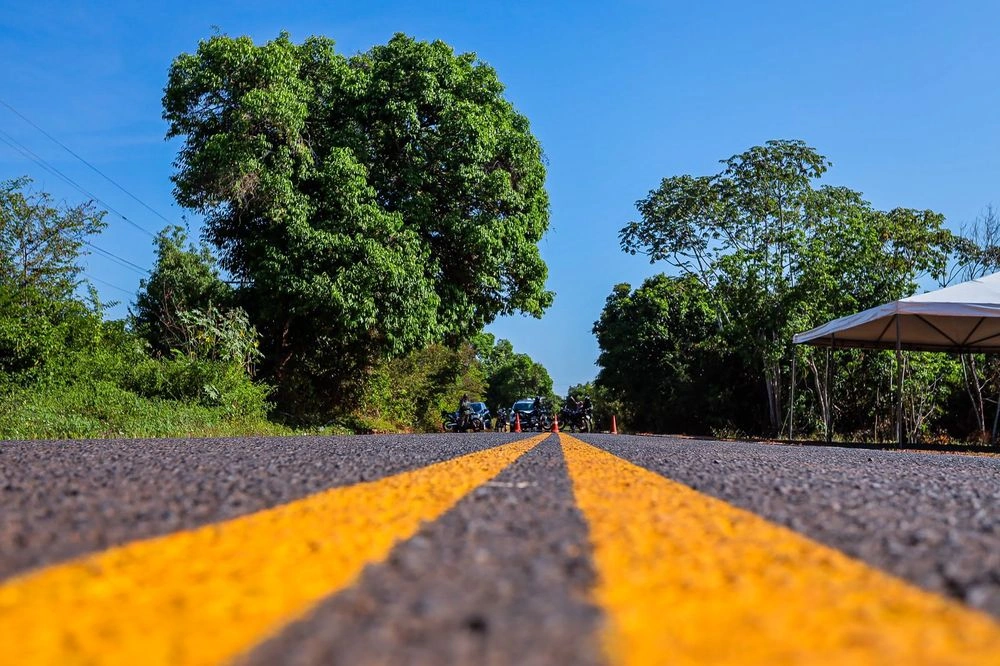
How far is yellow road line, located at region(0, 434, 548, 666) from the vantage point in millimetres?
1113

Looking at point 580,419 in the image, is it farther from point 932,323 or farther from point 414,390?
point 932,323

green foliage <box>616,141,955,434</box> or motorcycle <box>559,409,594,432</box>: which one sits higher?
green foliage <box>616,141,955,434</box>

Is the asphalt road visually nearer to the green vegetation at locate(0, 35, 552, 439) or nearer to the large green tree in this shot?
the green vegetation at locate(0, 35, 552, 439)

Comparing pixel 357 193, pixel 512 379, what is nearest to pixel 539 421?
pixel 357 193

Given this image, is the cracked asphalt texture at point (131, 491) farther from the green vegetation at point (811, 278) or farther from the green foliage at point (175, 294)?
the green vegetation at point (811, 278)

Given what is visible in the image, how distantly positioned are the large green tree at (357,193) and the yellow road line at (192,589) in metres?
15.0

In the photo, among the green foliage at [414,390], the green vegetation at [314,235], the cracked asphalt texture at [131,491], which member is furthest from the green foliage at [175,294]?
the cracked asphalt texture at [131,491]

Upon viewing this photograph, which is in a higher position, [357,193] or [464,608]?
[357,193]

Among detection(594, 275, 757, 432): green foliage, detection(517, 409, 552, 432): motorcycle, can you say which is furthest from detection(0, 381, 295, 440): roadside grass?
detection(594, 275, 757, 432): green foliage

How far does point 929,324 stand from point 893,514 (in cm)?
1354

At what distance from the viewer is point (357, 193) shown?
17.5 meters

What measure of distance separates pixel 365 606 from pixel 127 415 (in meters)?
11.6

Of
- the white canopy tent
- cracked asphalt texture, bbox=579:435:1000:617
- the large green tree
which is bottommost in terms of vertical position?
cracked asphalt texture, bbox=579:435:1000:617

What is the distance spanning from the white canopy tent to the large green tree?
8281 millimetres
